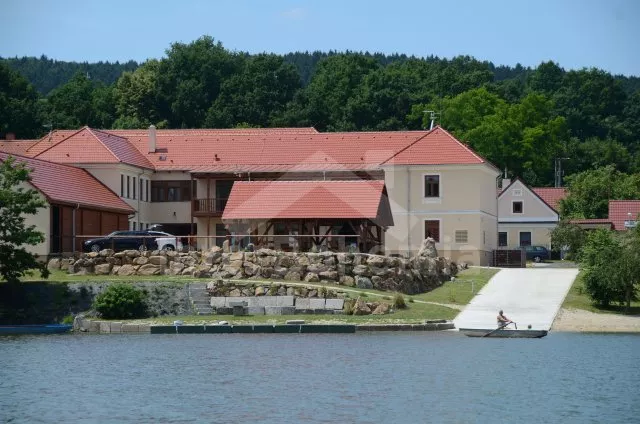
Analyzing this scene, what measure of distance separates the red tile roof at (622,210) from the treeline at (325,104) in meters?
11.9

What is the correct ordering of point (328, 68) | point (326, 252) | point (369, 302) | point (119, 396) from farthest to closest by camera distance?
point (328, 68)
point (326, 252)
point (369, 302)
point (119, 396)

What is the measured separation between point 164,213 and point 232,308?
92.7ft

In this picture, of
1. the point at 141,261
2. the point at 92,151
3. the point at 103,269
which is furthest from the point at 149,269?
the point at 92,151

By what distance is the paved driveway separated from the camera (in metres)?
53.3

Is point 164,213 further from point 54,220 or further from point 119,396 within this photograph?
point 119,396

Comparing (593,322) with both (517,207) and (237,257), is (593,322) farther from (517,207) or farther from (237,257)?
(517,207)

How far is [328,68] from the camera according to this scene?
14100 cm

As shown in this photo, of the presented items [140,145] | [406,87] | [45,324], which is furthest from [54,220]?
[406,87]

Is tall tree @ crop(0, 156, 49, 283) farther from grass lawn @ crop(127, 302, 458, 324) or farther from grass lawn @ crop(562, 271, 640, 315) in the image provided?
grass lawn @ crop(562, 271, 640, 315)

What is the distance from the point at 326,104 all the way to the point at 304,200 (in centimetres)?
6097

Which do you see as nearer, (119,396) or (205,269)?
(119,396)

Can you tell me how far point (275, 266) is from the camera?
59500 millimetres

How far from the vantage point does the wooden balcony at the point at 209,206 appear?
263 feet

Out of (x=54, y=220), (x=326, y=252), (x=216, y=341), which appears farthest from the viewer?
(x=54, y=220)
